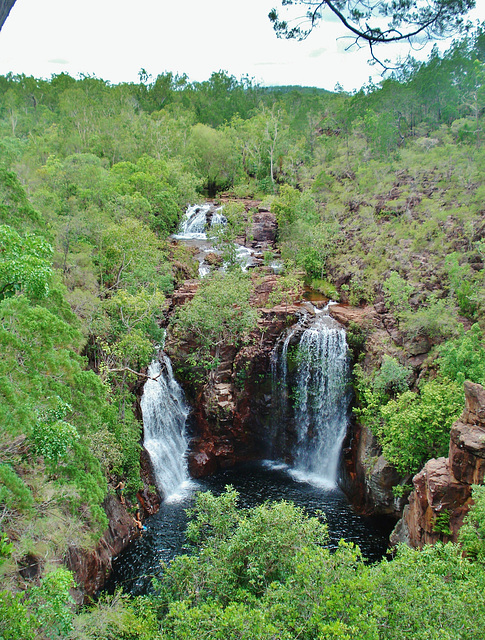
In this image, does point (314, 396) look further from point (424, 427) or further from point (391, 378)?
point (424, 427)

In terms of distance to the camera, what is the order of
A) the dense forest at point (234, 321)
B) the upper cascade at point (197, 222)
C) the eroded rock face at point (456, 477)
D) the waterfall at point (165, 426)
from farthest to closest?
the upper cascade at point (197, 222) < the waterfall at point (165, 426) < the eroded rock face at point (456, 477) < the dense forest at point (234, 321)

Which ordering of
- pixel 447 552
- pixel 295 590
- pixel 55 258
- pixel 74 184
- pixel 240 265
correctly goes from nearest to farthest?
pixel 295 590 → pixel 447 552 → pixel 55 258 → pixel 74 184 → pixel 240 265

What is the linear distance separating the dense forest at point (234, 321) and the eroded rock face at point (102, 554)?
3.15ft

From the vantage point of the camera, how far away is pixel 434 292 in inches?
901

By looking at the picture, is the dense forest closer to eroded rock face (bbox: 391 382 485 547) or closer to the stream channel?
the stream channel

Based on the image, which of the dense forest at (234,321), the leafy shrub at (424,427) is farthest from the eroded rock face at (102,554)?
the leafy shrub at (424,427)

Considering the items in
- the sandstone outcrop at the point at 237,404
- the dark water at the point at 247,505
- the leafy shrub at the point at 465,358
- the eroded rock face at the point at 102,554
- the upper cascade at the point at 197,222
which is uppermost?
the upper cascade at the point at 197,222

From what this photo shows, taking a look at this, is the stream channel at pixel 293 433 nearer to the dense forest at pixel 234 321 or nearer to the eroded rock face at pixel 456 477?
the dense forest at pixel 234 321

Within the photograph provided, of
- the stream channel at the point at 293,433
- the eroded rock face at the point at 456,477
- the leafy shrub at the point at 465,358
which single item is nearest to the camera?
the eroded rock face at the point at 456,477

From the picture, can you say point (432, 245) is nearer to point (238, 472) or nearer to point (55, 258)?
point (238, 472)

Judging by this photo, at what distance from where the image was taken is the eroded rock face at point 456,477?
1400 cm

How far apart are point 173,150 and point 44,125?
61.8 feet

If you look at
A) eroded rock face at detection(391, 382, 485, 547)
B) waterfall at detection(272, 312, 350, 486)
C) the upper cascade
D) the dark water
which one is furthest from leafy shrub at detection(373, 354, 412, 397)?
the upper cascade

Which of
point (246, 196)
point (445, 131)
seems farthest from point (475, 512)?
point (246, 196)
